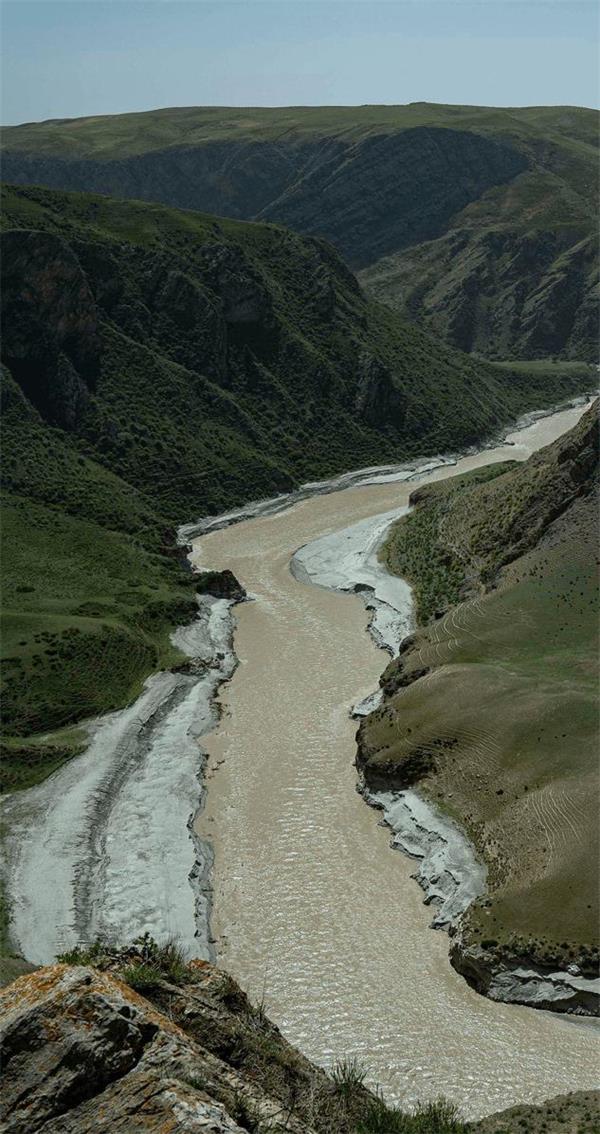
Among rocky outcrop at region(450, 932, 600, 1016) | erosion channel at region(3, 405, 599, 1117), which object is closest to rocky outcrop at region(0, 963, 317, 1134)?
erosion channel at region(3, 405, 599, 1117)

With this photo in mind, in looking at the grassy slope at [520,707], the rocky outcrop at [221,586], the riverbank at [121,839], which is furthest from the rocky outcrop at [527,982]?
the rocky outcrop at [221,586]

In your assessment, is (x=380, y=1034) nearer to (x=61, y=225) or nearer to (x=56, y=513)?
(x=56, y=513)

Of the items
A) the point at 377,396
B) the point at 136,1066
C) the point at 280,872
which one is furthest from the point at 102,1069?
the point at 377,396

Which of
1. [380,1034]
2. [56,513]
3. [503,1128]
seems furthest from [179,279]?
[503,1128]

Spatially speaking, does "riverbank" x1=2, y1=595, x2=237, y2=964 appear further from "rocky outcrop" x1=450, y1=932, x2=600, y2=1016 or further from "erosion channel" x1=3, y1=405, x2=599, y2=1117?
"rocky outcrop" x1=450, y1=932, x2=600, y2=1016

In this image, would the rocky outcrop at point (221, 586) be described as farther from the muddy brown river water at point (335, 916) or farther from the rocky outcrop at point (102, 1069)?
the rocky outcrop at point (102, 1069)

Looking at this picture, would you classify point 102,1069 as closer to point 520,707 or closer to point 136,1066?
point 136,1066
